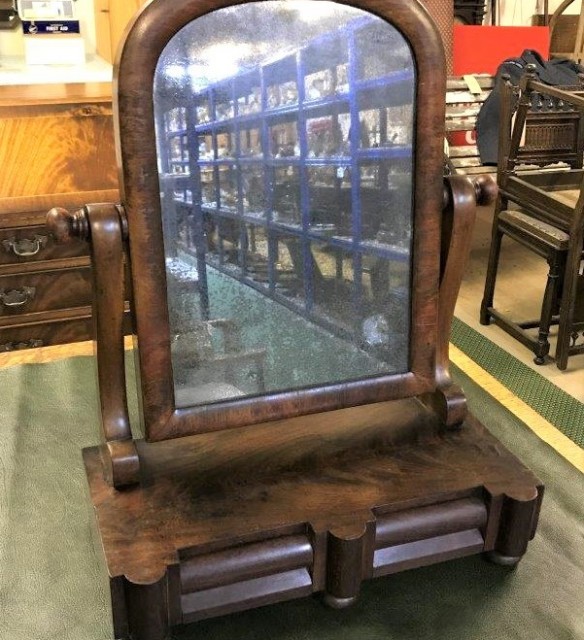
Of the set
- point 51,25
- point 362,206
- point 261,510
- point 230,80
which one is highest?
point 51,25

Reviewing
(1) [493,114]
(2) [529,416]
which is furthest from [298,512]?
(1) [493,114]

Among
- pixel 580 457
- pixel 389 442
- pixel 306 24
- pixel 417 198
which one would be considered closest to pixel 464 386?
pixel 580 457

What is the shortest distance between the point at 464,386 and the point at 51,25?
53.1 inches

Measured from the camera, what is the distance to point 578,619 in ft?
2.78

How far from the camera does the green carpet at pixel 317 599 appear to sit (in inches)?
32.8

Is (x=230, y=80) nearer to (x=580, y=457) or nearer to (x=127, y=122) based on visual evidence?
(x=127, y=122)

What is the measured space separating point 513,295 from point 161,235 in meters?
1.78

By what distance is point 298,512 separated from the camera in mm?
812

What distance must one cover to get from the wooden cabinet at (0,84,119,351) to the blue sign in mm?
225

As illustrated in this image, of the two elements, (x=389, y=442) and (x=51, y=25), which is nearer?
(x=389, y=442)

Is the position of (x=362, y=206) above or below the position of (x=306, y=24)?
below

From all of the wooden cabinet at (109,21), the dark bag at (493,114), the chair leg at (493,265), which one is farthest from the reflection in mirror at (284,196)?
the dark bag at (493,114)

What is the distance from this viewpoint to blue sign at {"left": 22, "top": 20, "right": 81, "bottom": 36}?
1.84 metres

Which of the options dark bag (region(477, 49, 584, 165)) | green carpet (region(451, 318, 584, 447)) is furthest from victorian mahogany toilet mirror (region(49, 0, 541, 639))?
dark bag (region(477, 49, 584, 165))
